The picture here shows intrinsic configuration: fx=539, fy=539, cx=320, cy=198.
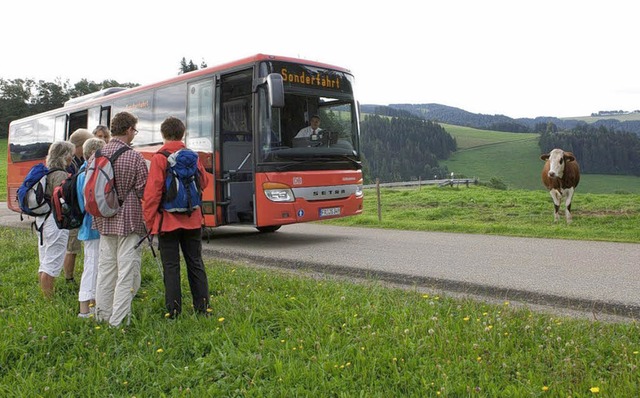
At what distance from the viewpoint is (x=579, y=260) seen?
7.72 m

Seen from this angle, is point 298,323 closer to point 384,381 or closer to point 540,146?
point 384,381

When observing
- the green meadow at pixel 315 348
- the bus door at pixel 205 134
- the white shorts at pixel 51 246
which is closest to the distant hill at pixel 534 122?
the bus door at pixel 205 134

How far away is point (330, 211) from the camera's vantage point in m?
10.5

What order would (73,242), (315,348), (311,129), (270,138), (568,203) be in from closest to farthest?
(315,348), (73,242), (270,138), (311,129), (568,203)

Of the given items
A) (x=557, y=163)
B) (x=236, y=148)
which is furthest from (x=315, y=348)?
(x=557, y=163)

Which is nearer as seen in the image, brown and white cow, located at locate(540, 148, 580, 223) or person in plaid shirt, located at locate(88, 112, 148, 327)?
person in plaid shirt, located at locate(88, 112, 148, 327)

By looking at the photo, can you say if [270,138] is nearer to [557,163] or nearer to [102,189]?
[102,189]

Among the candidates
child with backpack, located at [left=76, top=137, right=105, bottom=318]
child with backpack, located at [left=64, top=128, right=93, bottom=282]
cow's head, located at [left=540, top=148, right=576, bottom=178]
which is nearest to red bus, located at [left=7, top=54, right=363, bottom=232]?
child with backpack, located at [left=64, top=128, right=93, bottom=282]

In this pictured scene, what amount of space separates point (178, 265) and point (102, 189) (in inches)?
38.3

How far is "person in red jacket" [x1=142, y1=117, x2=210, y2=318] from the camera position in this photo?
15.4ft

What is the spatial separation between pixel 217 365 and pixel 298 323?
2.95 ft

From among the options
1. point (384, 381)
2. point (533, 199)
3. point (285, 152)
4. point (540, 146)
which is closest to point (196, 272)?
point (384, 381)

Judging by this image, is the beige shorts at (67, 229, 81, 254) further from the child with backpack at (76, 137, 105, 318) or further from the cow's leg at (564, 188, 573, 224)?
the cow's leg at (564, 188, 573, 224)

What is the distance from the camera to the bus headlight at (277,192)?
9688mm
